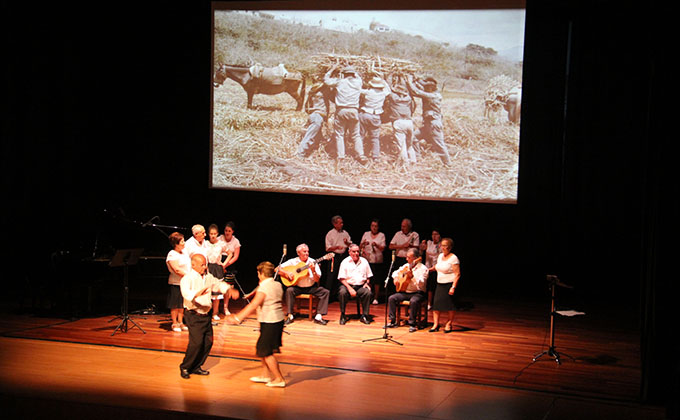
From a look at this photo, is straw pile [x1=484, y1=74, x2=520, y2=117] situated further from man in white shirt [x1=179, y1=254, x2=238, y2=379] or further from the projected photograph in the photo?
man in white shirt [x1=179, y1=254, x2=238, y2=379]

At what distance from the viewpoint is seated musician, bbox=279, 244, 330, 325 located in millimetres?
9539

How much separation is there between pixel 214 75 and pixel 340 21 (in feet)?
7.83

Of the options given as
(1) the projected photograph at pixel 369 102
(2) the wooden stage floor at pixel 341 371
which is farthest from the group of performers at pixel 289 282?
(1) the projected photograph at pixel 369 102

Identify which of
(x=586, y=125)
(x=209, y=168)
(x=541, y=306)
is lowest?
(x=541, y=306)

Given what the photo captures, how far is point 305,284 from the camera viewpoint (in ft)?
31.7

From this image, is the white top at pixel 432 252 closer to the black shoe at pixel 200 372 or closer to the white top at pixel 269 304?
the white top at pixel 269 304

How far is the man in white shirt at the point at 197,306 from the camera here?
6629mm

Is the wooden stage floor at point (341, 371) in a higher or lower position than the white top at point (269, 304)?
lower

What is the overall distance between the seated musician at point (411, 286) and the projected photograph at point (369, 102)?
1832mm

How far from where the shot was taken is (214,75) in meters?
11.6

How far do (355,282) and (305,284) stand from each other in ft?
2.36

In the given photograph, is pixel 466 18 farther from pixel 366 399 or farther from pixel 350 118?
pixel 366 399

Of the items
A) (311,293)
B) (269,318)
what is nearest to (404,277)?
(311,293)

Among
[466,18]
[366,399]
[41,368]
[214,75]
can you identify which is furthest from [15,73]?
[366,399]
